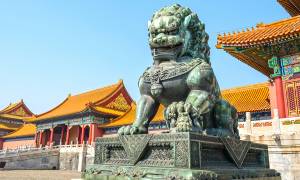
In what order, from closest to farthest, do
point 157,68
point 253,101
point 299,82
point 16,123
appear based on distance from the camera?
point 157,68 → point 299,82 → point 253,101 → point 16,123

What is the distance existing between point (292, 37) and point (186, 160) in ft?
33.5

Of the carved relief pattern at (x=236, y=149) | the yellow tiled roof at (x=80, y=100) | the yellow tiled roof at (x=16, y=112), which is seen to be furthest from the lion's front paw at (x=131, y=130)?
the yellow tiled roof at (x=16, y=112)

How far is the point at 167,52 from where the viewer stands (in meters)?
3.11

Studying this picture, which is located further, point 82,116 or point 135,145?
point 82,116

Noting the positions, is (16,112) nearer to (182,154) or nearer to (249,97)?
(249,97)

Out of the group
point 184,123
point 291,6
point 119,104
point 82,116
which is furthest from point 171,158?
point 119,104

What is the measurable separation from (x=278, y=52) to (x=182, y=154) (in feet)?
37.3

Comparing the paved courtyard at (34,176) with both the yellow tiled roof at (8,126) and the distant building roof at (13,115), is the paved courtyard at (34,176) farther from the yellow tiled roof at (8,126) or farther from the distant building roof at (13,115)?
the distant building roof at (13,115)

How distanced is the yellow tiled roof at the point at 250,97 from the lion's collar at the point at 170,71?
1498 cm

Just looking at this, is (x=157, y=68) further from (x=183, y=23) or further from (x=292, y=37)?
(x=292, y=37)

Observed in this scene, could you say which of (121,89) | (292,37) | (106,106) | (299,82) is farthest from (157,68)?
(121,89)

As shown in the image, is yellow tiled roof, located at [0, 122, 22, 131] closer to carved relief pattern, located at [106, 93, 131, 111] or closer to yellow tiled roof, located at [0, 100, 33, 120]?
yellow tiled roof, located at [0, 100, 33, 120]

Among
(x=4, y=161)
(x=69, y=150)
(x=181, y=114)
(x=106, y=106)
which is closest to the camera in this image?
(x=181, y=114)

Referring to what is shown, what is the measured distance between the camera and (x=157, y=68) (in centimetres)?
312
